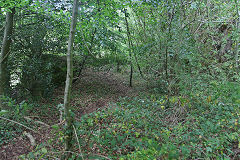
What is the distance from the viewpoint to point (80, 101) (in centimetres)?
684

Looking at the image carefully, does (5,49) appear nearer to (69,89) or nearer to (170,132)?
(69,89)

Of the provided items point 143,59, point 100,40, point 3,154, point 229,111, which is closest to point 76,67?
point 100,40

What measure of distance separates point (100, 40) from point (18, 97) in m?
4.00

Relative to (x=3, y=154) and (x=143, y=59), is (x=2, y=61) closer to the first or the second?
(x=3, y=154)

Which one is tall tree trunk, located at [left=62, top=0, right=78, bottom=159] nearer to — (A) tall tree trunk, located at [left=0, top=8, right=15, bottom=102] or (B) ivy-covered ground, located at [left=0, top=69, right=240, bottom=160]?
(B) ivy-covered ground, located at [left=0, top=69, right=240, bottom=160]

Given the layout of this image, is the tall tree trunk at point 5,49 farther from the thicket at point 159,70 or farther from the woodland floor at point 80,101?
the woodland floor at point 80,101

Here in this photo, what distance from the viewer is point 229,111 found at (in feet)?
13.5

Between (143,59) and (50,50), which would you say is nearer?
(50,50)

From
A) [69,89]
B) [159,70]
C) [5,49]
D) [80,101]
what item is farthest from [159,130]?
[5,49]

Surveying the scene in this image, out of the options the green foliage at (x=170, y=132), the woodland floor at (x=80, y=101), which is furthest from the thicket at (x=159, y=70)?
the woodland floor at (x=80, y=101)

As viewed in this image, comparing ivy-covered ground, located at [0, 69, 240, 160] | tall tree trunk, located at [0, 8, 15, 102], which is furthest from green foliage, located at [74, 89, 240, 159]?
tall tree trunk, located at [0, 8, 15, 102]

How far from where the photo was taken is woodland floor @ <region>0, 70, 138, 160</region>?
3.81m

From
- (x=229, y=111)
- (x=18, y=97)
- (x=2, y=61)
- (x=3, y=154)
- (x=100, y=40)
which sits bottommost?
(x=3, y=154)

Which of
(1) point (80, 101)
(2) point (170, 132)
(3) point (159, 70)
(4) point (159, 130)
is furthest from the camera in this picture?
(1) point (80, 101)
